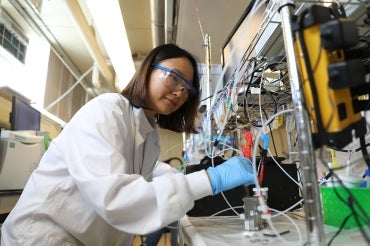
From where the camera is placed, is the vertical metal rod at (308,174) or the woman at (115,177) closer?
the vertical metal rod at (308,174)

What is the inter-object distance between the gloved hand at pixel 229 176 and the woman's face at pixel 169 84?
429 millimetres

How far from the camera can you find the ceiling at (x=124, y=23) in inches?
82.7

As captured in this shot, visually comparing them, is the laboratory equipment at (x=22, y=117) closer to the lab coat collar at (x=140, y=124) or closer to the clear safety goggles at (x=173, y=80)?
the lab coat collar at (x=140, y=124)

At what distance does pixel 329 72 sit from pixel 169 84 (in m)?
0.74

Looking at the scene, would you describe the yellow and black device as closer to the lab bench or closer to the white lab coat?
the lab bench

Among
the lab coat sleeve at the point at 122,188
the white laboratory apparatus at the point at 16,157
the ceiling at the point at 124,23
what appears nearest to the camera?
the lab coat sleeve at the point at 122,188

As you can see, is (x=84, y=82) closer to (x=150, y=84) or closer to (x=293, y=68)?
(x=150, y=84)

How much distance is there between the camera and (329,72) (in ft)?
1.41

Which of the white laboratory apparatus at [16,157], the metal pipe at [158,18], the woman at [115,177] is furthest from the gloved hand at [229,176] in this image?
the metal pipe at [158,18]

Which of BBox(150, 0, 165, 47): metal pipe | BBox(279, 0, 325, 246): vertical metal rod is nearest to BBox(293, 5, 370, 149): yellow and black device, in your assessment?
BBox(279, 0, 325, 246): vertical metal rod

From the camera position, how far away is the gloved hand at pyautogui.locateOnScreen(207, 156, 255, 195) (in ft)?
2.51

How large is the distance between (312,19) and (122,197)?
0.57 meters

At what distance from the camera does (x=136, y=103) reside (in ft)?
3.75

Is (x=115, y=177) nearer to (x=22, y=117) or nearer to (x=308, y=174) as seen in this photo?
(x=308, y=174)
